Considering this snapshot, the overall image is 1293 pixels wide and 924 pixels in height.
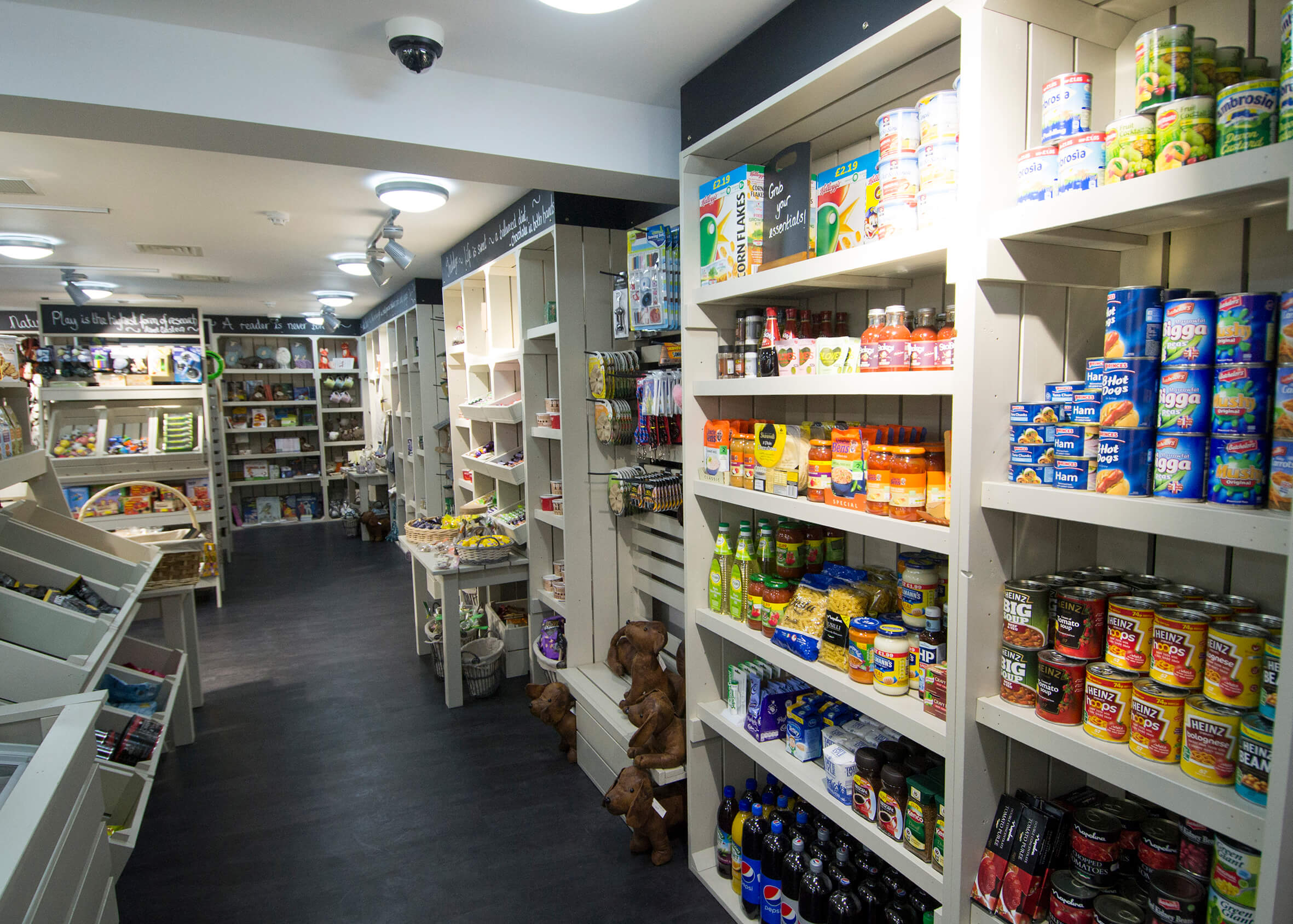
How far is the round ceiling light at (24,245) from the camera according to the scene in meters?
4.59

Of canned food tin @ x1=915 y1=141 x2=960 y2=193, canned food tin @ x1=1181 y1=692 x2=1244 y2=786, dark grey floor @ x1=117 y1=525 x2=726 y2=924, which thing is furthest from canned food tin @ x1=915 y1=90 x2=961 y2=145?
dark grey floor @ x1=117 y1=525 x2=726 y2=924

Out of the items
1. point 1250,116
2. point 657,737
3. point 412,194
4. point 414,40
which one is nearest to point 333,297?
point 412,194

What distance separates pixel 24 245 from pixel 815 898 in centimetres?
597

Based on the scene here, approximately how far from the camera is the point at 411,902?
2465mm

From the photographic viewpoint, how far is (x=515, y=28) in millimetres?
2096

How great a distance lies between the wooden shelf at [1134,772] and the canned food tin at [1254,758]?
0.02m

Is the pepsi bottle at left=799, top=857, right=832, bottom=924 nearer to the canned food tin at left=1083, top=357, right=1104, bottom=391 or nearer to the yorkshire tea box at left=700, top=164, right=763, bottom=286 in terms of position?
the canned food tin at left=1083, top=357, right=1104, bottom=391

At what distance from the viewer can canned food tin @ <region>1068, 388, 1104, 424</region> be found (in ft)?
4.16

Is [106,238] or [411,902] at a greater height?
[106,238]

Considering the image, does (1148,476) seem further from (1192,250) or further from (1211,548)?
(1192,250)

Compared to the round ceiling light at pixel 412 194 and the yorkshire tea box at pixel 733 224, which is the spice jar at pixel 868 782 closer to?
the yorkshire tea box at pixel 733 224

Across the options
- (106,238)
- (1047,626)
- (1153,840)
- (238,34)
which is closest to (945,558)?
(1047,626)

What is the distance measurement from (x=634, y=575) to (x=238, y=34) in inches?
109

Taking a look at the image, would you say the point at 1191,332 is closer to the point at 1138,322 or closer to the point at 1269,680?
the point at 1138,322
